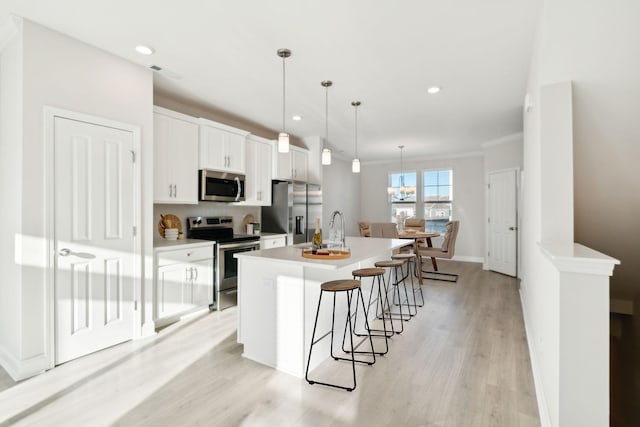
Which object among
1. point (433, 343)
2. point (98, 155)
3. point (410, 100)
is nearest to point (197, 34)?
point (98, 155)

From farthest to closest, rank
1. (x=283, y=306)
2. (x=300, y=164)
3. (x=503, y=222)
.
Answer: (x=503, y=222)
(x=300, y=164)
(x=283, y=306)

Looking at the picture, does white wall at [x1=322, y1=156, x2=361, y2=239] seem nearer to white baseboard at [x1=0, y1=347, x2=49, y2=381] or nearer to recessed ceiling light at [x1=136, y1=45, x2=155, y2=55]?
recessed ceiling light at [x1=136, y1=45, x2=155, y2=55]

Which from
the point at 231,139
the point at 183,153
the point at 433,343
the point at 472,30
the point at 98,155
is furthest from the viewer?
the point at 231,139

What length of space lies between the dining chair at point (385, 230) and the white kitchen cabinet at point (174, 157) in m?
3.61

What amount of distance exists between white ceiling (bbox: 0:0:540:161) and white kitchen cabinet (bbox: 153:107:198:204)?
16.0 inches

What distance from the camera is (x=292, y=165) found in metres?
5.55

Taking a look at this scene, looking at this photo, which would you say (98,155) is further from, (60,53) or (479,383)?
(479,383)

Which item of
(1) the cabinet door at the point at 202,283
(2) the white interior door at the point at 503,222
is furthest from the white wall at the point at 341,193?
(1) the cabinet door at the point at 202,283

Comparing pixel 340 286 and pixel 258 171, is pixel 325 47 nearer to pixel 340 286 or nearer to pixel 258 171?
pixel 340 286

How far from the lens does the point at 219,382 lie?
2.29m

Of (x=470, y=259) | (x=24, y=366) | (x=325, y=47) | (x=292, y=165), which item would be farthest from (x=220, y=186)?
(x=470, y=259)

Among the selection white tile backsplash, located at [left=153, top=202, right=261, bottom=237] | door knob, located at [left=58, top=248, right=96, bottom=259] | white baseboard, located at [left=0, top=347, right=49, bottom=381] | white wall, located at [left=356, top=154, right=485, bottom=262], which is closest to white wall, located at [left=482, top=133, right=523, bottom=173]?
white wall, located at [left=356, top=154, right=485, bottom=262]

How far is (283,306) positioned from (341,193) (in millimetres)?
5925

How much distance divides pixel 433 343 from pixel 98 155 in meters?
3.56
